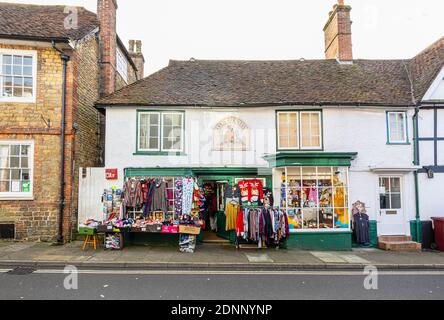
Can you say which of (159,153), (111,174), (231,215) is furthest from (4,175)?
(231,215)

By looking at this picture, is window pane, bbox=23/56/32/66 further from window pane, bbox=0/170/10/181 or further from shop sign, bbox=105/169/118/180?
shop sign, bbox=105/169/118/180

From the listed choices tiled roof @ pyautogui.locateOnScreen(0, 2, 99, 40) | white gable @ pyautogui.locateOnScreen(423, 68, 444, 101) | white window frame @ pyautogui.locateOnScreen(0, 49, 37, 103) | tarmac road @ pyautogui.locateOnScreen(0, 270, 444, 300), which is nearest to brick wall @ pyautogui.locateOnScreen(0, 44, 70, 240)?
white window frame @ pyautogui.locateOnScreen(0, 49, 37, 103)

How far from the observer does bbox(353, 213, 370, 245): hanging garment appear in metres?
12.2

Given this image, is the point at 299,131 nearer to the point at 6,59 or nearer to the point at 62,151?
the point at 62,151

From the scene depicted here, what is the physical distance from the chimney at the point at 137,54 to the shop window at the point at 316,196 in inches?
534

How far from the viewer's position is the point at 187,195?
1172 cm

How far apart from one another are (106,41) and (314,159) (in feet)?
35.3

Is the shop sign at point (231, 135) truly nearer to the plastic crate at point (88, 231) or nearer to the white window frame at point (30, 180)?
the plastic crate at point (88, 231)

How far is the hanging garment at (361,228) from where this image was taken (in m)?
12.2

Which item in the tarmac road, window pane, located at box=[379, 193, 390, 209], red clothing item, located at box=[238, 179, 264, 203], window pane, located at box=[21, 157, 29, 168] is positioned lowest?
the tarmac road

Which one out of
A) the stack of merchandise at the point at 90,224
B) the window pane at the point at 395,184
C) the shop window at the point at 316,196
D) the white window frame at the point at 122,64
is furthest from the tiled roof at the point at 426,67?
the white window frame at the point at 122,64

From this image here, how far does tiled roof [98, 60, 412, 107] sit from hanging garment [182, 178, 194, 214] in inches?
125

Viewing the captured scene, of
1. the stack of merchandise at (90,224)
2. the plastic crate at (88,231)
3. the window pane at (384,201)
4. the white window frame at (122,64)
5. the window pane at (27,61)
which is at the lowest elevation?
the plastic crate at (88,231)
